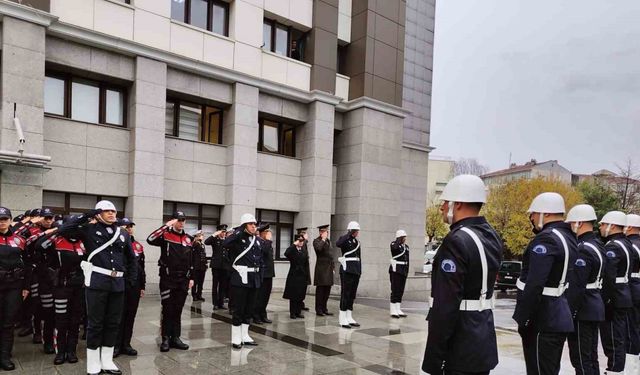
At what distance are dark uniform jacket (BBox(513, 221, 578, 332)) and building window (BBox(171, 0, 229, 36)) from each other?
14945mm

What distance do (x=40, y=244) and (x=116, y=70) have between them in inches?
366

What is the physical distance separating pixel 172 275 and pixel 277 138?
12004 millimetres

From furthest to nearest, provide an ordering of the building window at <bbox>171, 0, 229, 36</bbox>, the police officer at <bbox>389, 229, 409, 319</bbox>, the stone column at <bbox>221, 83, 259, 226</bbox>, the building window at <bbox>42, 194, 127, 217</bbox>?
the stone column at <bbox>221, 83, 259, 226</bbox>, the building window at <bbox>171, 0, 229, 36</bbox>, the building window at <bbox>42, 194, 127, 217</bbox>, the police officer at <bbox>389, 229, 409, 319</bbox>

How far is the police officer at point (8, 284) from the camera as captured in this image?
6.57 m

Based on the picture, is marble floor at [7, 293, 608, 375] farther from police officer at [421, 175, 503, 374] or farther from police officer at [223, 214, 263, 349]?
police officer at [421, 175, 503, 374]

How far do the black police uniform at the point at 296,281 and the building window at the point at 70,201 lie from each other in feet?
21.1

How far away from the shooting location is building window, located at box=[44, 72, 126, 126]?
45.2ft

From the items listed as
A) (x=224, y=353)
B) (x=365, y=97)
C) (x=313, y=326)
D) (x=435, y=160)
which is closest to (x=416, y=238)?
(x=365, y=97)

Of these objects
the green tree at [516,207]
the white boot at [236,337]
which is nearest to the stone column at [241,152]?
the white boot at [236,337]

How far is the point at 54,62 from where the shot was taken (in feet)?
43.6

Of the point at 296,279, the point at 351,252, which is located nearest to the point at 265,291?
the point at 296,279

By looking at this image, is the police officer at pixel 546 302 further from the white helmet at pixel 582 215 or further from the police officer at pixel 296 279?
the police officer at pixel 296 279

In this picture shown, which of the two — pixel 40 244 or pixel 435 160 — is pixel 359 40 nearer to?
pixel 40 244

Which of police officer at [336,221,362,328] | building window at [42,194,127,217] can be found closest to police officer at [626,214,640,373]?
police officer at [336,221,362,328]
